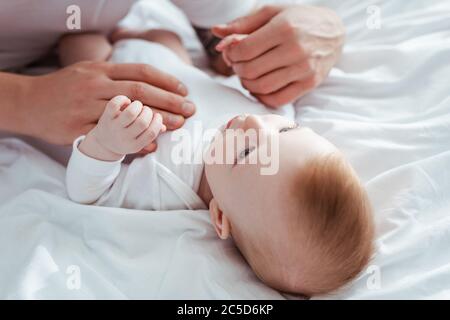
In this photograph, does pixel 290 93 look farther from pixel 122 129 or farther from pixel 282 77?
pixel 122 129

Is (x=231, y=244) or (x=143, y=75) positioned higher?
(x=143, y=75)

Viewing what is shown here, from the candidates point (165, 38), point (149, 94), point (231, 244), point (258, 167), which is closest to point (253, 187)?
point (258, 167)

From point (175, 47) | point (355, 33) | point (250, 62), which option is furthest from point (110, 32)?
point (355, 33)

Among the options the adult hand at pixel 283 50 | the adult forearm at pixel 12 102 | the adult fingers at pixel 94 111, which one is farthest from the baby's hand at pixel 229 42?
the adult forearm at pixel 12 102

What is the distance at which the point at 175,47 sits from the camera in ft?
3.61

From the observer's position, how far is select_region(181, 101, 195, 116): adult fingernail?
88cm

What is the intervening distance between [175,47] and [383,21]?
0.43 metres

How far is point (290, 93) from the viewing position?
95 centimetres

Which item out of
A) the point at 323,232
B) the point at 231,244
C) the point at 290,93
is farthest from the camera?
the point at 290,93

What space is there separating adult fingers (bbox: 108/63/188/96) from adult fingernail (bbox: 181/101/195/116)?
0.13 feet

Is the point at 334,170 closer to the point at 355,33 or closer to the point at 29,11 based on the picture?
the point at 355,33

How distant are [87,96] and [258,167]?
314 millimetres

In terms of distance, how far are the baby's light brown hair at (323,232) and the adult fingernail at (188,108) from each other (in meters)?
0.26
